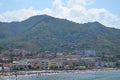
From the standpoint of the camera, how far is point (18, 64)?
5566 inches

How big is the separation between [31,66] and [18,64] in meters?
6.87

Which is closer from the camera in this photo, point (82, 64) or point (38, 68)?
point (38, 68)

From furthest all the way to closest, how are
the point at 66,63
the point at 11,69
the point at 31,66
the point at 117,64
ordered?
the point at 117,64, the point at 66,63, the point at 31,66, the point at 11,69

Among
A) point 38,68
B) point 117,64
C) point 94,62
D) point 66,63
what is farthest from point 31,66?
point 117,64

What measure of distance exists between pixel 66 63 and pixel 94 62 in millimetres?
17671

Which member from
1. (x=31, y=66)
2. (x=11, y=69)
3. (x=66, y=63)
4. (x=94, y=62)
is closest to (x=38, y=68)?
(x=31, y=66)

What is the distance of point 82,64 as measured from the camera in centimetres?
17538

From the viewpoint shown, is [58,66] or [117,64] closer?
[58,66]

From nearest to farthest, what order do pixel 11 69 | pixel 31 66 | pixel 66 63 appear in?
pixel 11 69, pixel 31 66, pixel 66 63

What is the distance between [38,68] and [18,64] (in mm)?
9377

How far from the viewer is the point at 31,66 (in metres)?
146

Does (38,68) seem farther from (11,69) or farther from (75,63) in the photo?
(75,63)

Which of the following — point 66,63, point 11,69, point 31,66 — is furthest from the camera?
point 66,63

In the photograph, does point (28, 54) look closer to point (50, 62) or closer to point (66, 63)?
point (66, 63)
